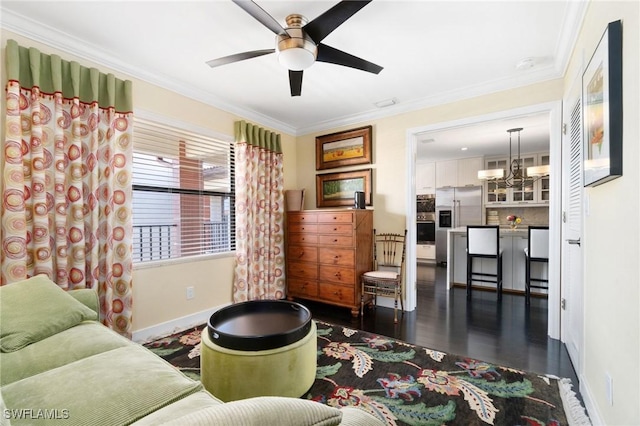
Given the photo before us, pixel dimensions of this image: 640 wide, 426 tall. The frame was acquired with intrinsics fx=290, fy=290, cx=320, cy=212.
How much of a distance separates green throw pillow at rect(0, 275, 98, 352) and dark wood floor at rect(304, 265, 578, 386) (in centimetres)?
233

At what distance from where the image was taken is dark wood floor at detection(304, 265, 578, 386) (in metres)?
2.39

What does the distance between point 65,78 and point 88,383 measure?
7.68 feet

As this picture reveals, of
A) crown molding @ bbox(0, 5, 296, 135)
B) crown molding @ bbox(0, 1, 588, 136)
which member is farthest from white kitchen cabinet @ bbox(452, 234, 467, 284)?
crown molding @ bbox(0, 5, 296, 135)

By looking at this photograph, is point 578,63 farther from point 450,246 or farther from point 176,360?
point 176,360

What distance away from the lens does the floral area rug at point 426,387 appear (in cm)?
169

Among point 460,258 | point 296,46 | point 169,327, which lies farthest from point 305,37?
point 460,258

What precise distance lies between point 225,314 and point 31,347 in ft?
3.35

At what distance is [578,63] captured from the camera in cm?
207

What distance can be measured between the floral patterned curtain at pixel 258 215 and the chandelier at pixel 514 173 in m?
3.72

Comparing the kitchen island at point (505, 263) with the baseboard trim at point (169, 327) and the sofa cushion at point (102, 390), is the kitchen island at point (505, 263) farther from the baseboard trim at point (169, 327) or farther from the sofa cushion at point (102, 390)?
the sofa cushion at point (102, 390)

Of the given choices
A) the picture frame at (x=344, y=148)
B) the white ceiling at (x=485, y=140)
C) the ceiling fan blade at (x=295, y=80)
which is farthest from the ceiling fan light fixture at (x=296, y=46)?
the white ceiling at (x=485, y=140)

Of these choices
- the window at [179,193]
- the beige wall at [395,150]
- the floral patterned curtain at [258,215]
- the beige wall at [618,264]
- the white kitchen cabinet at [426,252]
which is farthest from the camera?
the white kitchen cabinet at [426,252]

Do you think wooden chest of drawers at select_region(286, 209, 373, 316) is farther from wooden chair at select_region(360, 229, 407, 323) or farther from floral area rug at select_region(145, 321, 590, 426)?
floral area rug at select_region(145, 321, 590, 426)

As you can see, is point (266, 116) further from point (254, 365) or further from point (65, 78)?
point (254, 365)
